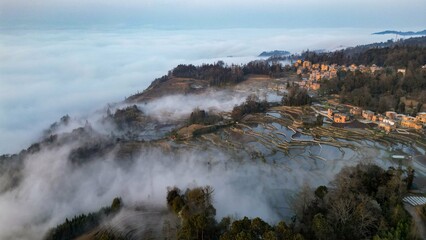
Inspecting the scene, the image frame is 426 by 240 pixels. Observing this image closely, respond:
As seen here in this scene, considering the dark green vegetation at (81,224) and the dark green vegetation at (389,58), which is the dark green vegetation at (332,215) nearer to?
the dark green vegetation at (81,224)

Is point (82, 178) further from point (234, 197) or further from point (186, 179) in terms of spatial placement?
point (234, 197)

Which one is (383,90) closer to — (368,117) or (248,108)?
(368,117)

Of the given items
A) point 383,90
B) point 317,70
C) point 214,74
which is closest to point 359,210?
point 383,90

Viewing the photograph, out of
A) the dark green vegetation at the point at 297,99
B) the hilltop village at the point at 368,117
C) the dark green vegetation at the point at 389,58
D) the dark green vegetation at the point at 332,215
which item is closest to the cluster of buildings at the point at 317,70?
the dark green vegetation at the point at 389,58

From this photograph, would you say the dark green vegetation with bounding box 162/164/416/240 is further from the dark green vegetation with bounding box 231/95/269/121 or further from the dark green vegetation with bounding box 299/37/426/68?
the dark green vegetation with bounding box 299/37/426/68

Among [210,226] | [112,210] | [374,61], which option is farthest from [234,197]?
[374,61]
